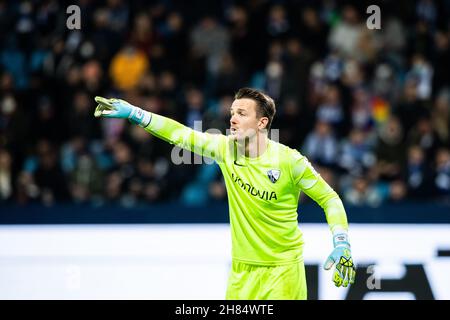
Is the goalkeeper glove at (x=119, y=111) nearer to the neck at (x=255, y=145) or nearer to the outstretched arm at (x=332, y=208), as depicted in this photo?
the neck at (x=255, y=145)

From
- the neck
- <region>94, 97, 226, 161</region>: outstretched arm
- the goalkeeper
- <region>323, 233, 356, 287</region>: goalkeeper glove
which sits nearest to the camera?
<region>323, 233, 356, 287</region>: goalkeeper glove

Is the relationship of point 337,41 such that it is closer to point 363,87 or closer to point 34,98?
point 363,87

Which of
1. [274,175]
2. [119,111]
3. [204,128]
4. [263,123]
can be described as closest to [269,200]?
[274,175]

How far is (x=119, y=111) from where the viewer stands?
678cm

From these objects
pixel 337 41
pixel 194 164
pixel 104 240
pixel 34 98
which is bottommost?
pixel 104 240

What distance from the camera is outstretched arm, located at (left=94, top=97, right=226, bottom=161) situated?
6.79 metres

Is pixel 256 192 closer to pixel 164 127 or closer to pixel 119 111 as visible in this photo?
pixel 164 127

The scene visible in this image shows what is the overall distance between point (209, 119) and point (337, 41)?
9.43ft

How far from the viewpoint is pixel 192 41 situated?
14523 millimetres

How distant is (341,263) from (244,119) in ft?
4.50

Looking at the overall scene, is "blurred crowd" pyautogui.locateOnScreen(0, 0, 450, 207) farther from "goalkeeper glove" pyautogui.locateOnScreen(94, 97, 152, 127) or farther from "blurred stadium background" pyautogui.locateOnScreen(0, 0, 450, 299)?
"goalkeeper glove" pyautogui.locateOnScreen(94, 97, 152, 127)

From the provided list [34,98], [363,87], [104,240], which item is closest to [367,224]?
[104,240]

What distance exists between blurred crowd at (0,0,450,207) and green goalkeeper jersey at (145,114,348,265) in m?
4.91

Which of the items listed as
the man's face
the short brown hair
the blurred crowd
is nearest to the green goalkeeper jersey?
the man's face
